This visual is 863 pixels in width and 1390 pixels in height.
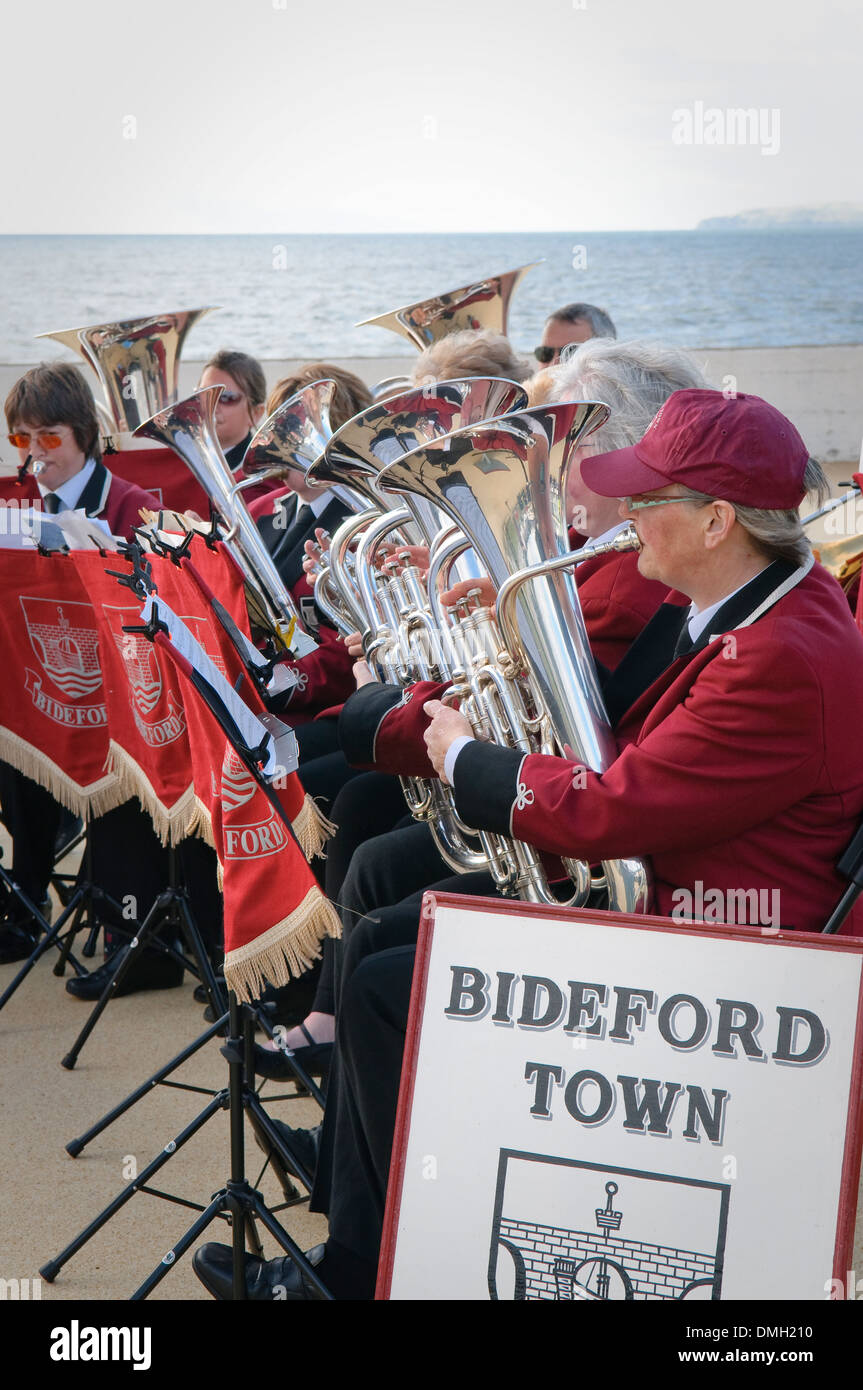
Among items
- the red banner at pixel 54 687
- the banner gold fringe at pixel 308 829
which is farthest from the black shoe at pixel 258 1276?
the red banner at pixel 54 687

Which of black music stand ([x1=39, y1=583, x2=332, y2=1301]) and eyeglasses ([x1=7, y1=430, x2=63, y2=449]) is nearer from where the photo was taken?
black music stand ([x1=39, y1=583, x2=332, y2=1301])

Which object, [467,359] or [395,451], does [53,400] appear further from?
[395,451]

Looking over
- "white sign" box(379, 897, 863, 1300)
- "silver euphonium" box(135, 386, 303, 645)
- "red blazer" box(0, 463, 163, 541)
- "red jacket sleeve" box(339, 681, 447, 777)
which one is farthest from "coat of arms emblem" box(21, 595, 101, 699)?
"white sign" box(379, 897, 863, 1300)

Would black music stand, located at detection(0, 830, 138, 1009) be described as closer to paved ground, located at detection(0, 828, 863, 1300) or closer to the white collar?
paved ground, located at detection(0, 828, 863, 1300)

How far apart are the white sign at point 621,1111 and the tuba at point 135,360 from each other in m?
3.66

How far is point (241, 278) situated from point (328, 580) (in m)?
47.6

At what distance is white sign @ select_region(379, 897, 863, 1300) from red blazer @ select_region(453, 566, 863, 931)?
20cm

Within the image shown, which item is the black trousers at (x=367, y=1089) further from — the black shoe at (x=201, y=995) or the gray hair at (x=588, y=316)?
the gray hair at (x=588, y=316)

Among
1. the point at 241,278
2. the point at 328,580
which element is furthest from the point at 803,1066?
the point at 241,278

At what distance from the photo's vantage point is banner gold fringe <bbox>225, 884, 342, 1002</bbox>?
6.76 feet

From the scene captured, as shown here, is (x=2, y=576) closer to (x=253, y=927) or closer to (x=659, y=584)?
(x=253, y=927)

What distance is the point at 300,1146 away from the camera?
8.21ft

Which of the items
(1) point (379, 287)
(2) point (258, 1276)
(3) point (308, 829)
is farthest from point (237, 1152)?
(1) point (379, 287)

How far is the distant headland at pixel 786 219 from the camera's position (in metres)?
67.4
